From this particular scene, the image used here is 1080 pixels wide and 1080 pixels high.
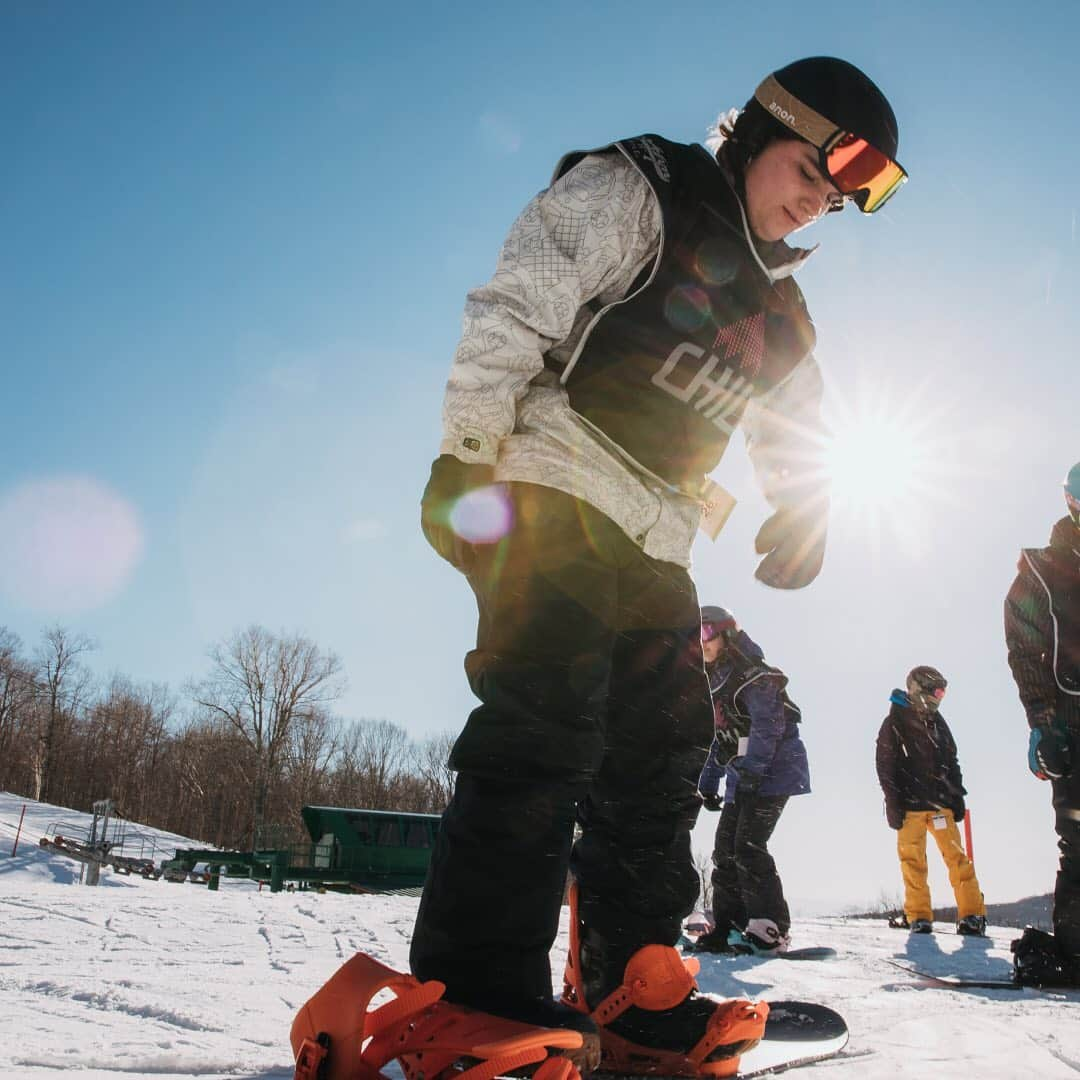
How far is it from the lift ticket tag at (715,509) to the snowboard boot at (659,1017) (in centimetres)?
92

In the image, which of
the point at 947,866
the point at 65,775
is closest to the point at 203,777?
the point at 65,775

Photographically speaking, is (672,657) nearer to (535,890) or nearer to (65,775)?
(535,890)

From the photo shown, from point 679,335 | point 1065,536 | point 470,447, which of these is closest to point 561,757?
point 470,447

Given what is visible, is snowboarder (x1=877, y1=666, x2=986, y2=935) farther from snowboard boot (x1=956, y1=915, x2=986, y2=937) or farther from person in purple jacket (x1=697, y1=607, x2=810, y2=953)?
person in purple jacket (x1=697, y1=607, x2=810, y2=953)

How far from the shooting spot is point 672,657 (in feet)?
5.43

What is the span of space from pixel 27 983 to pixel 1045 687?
4.02 metres

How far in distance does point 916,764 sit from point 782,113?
19.4ft

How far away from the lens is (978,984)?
2.83 metres

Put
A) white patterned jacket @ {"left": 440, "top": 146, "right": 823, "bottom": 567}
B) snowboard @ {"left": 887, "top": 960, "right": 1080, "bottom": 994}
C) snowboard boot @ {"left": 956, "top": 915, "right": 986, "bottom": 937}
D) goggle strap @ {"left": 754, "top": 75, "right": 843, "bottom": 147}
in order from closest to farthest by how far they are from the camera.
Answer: white patterned jacket @ {"left": 440, "top": 146, "right": 823, "bottom": 567}, goggle strap @ {"left": 754, "top": 75, "right": 843, "bottom": 147}, snowboard @ {"left": 887, "top": 960, "right": 1080, "bottom": 994}, snowboard boot @ {"left": 956, "top": 915, "right": 986, "bottom": 937}

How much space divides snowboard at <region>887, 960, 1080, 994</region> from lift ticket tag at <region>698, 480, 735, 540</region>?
202 centimetres

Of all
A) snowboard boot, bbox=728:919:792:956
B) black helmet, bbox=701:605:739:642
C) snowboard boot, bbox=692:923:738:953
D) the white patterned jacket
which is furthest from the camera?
black helmet, bbox=701:605:739:642

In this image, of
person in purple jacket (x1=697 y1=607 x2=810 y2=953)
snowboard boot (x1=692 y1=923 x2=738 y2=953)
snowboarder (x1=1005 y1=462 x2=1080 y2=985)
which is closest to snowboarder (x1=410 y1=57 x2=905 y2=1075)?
snowboarder (x1=1005 y1=462 x2=1080 y2=985)

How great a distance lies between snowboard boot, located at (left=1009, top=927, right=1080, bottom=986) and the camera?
2.94 meters

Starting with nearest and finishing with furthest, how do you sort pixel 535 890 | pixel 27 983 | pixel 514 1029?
pixel 514 1029 → pixel 535 890 → pixel 27 983
